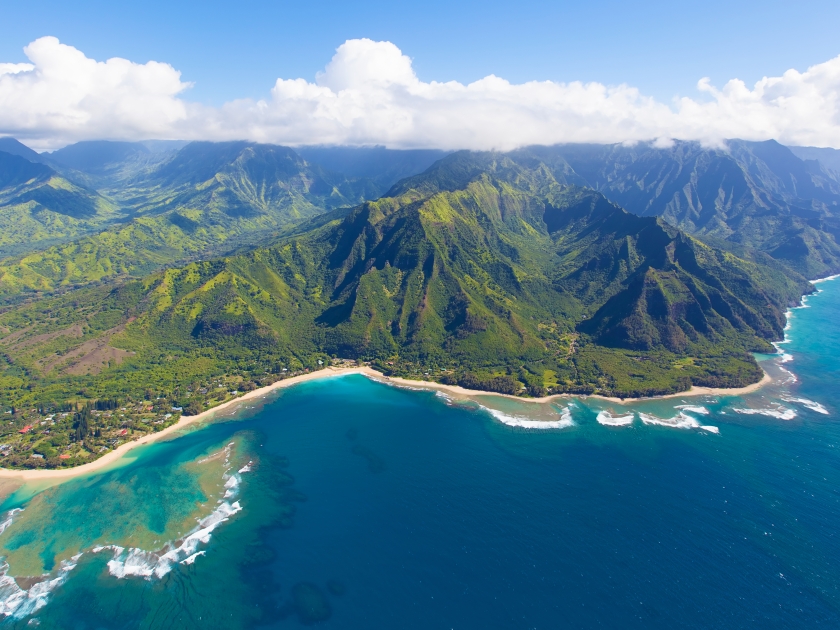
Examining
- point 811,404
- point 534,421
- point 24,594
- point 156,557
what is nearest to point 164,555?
point 156,557

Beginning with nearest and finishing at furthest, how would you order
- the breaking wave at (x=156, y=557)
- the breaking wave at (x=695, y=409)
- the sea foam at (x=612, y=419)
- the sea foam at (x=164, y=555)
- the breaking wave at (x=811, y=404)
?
1. the breaking wave at (x=156, y=557)
2. the sea foam at (x=164, y=555)
3. the sea foam at (x=612, y=419)
4. the breaking wave at (x=811, y=404)
5. the breaking wave at (x=695, y=409)

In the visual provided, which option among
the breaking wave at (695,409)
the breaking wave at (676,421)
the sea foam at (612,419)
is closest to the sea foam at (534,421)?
the sea foam at (612,419)

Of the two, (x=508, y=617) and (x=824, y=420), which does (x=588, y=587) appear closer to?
(x=508, y=617)

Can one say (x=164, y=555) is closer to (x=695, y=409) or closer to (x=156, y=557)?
(x=156, y=557)

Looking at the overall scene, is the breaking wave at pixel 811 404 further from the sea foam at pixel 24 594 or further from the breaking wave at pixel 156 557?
the sea foam at pixel 24 594

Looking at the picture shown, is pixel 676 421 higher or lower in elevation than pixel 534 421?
higher

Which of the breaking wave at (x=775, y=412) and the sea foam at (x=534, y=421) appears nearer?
the sea foam at (x=534, y=421)

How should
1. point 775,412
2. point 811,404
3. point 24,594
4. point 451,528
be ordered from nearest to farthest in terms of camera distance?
point 24,594, point 451,528, point 775,412, point 811,404

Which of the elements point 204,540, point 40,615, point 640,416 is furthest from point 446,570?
point 640,416

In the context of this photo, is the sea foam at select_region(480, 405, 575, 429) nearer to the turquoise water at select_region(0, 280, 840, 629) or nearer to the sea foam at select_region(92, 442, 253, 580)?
the turquoise water at select_region(0, 280, 840, 629)
